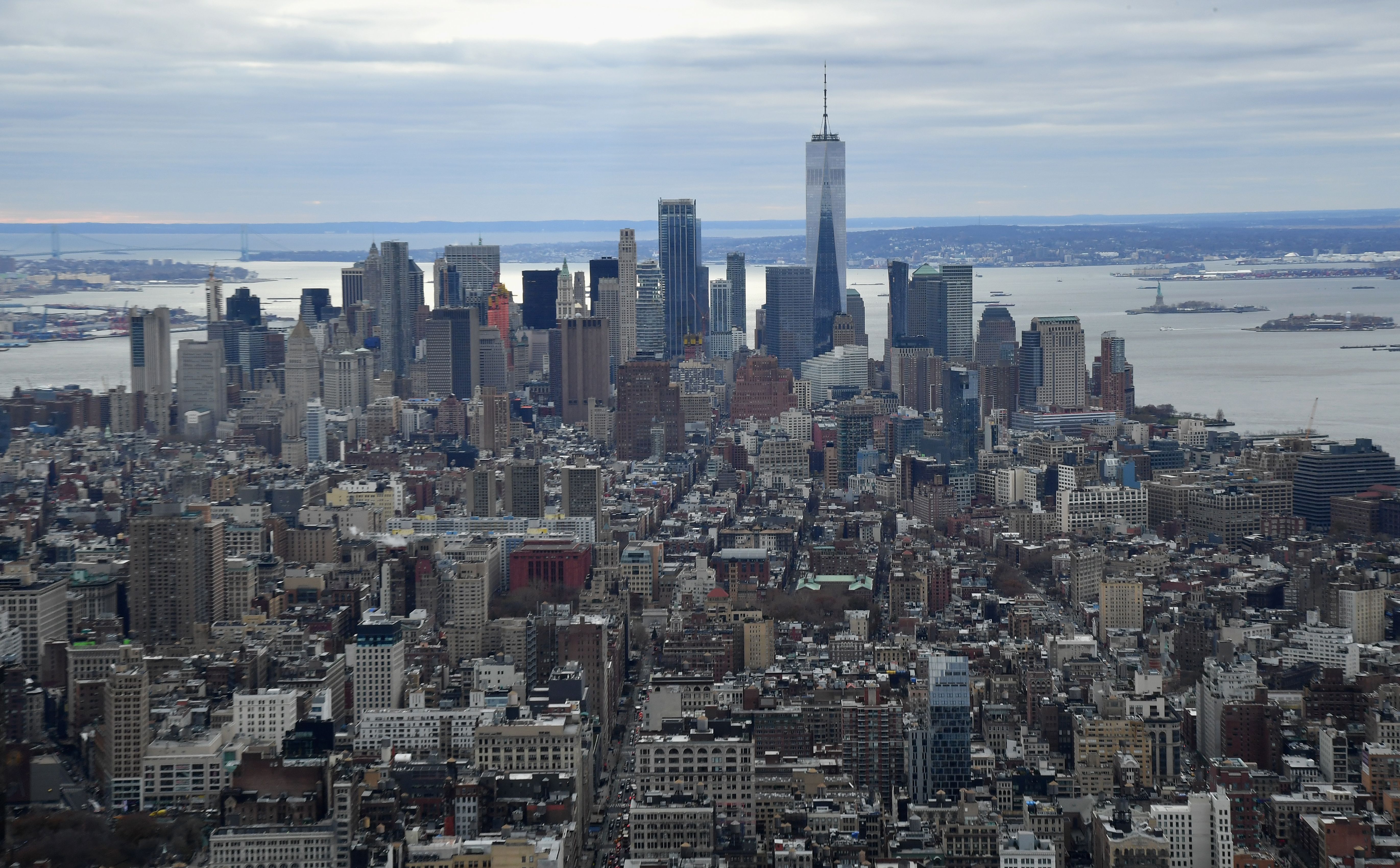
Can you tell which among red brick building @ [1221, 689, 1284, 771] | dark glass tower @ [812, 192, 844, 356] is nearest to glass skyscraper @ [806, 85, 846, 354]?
dark glass tower @ [812, 192, 844, 356]

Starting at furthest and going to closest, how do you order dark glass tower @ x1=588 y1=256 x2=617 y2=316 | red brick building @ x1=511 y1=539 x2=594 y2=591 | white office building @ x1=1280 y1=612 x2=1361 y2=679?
dark glass tower @ x1=588 y1=256 x2=617 y2=316 < red brick building @ x1=511 y1=539 x2=594 y2=591 < white office building @ x1=1280 y1=612 x2=1361 y2=679

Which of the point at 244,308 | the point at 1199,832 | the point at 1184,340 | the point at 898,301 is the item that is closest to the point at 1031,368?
the point at 898,301

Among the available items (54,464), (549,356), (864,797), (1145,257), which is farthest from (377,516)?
(1145,257)

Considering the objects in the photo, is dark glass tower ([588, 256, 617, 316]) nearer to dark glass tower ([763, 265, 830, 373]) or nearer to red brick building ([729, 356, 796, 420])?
dark glass tower ([763, 265, 830, 373])

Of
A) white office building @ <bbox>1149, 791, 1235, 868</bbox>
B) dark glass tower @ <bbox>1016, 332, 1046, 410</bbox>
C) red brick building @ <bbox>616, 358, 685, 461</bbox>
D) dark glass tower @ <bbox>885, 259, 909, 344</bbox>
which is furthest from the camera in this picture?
dark glass tower @ <bbox>885, 259, 909, 344</bbox>

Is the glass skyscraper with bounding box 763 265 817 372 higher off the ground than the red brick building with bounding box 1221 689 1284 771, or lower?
higher

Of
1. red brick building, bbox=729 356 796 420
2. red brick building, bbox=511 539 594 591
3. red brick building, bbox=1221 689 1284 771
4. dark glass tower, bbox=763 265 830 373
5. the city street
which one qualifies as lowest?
the city street

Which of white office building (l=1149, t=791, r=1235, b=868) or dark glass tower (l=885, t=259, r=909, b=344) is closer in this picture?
white office building (l=1149, t=791, r=1235, b=868)
